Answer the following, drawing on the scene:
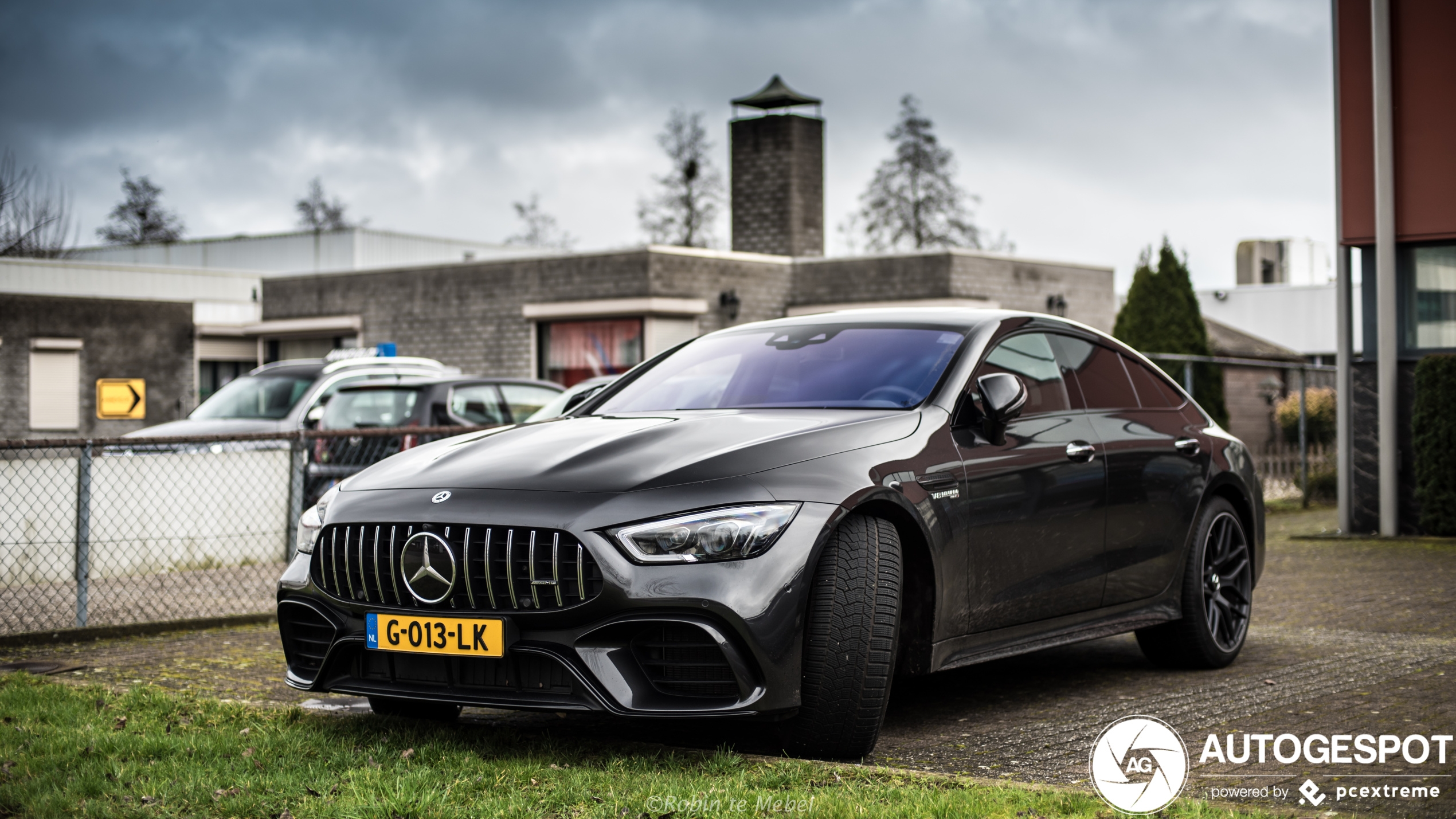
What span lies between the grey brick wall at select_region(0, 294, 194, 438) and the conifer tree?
2343 cm

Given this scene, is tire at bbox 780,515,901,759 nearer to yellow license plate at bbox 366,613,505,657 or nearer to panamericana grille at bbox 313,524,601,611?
panamericana grille at bbox 313,524,601,611

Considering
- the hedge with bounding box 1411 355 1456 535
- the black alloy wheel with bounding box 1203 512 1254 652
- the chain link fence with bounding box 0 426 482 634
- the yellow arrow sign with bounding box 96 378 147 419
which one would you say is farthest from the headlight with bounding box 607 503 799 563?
the yellow arrow sign with bounding box 96 378 147 419

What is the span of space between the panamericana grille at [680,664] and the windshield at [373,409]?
970 cm

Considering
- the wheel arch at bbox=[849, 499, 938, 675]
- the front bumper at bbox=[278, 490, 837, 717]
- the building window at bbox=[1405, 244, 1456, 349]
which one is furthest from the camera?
the building window at bbox=[1405, 244, 1456, 349]

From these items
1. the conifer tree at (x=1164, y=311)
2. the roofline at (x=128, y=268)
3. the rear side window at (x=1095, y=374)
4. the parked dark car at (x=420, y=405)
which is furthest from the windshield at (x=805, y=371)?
the roofline at (x=128, y=268)

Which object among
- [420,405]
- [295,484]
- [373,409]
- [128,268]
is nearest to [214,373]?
[128,268]

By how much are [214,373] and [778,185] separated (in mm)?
16214

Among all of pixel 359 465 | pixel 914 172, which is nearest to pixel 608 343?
pixel 359 465

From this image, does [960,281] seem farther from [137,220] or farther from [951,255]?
[137,220]

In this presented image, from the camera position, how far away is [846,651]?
15.0 ft

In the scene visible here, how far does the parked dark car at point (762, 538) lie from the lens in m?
4.43

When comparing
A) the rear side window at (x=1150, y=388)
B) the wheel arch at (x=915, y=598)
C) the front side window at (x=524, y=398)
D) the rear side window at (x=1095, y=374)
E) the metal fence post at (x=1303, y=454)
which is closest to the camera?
the wheel arch at (x=915, y=598)

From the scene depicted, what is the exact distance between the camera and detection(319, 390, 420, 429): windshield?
45.4ft

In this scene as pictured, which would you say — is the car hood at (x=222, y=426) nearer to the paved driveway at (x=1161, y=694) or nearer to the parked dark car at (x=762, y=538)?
the paved driveway at (x=1161, y=694)
